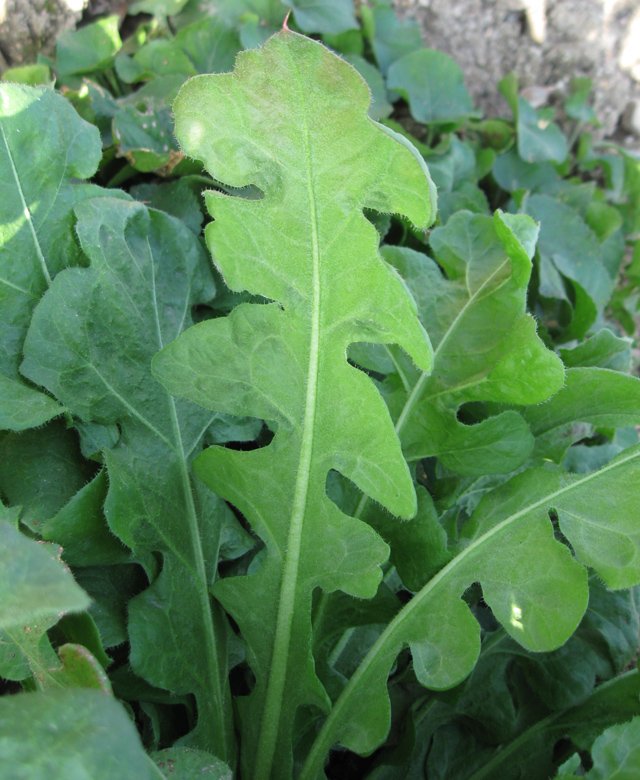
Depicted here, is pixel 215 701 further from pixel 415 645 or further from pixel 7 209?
pixel 7 209

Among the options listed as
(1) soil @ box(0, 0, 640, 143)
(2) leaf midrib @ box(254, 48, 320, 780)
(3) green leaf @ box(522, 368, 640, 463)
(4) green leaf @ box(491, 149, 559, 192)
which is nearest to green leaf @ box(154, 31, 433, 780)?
A: (2) leaf midrib @ box(254, 48, 320, 780)

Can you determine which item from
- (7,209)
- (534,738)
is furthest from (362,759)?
A: (7,209)

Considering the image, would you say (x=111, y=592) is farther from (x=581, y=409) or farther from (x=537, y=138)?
(x=537, y=138)

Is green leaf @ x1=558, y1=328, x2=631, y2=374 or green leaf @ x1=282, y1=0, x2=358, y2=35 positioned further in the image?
green leaf @ x1=282, y1=0, x2=358, y2=35

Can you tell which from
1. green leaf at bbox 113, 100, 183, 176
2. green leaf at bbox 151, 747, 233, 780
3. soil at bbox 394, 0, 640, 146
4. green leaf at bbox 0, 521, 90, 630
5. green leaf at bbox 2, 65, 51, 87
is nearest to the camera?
green leaf at bbox 0, 521, 90, 630

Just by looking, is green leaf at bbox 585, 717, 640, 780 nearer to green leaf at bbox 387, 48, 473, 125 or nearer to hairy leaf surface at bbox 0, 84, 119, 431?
hairy leaf surface at bbox 0, 84, 119, 431

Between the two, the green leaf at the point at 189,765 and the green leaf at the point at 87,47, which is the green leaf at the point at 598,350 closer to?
the green leaf at the point at 189,765

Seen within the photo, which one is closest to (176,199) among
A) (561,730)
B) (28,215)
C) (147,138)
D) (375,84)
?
(147,138)
